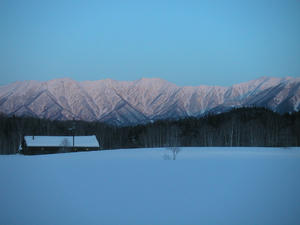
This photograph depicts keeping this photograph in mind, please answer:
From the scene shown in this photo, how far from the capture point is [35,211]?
10.5 m

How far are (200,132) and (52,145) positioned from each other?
39356 millimetres

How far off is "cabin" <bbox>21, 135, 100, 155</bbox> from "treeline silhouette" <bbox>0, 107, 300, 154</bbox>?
17.2ft

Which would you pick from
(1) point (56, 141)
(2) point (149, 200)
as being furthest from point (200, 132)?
(2) point (149, 200)

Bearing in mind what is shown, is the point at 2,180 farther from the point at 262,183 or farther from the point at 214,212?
the point at 262,183

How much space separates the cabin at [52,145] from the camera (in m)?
59.8

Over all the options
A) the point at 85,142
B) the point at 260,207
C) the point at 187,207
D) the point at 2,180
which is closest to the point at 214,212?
the point at 187,207

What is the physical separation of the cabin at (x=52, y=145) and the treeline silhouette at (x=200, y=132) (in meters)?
5.24

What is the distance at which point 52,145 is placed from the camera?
61719 millimetres

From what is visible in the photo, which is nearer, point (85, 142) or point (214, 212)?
point (214, 212)

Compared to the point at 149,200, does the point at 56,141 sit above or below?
below

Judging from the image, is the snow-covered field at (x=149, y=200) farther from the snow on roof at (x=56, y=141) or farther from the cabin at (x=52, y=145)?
the snow on roof at (x=56, y=141)

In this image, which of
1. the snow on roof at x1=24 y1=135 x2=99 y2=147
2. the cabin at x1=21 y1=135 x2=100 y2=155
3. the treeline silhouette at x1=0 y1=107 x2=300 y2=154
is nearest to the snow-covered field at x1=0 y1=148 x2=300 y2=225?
the cabin at x1=21 y1=135 x2=100 y2=155

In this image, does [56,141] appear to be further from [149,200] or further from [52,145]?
[149,200]

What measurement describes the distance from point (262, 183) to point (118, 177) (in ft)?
27.8
